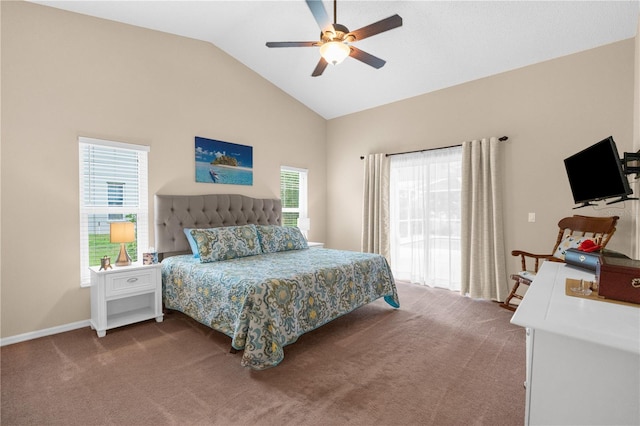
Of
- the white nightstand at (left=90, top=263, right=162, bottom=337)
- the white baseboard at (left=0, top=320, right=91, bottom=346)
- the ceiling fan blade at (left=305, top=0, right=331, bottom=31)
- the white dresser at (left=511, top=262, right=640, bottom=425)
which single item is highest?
the ceiling fan blade at (left=305, top=0, right=331, bottom=31)

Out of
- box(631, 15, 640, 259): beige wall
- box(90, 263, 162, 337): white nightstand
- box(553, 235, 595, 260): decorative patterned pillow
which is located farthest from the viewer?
box(553, 235, 595, 260): decorative patterned pillow

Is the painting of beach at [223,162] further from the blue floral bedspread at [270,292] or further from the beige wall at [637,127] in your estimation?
the beige wall at [637,127]

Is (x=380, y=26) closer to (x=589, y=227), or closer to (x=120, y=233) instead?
(x=589, y=227)

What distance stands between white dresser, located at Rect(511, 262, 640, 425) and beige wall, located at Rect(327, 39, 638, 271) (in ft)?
9.89

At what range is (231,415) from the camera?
1.75 meters

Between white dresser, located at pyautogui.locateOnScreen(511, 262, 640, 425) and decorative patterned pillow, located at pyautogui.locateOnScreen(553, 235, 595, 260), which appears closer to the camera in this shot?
white dresser, located at pyautogui.locateOnScreen(511, 262, 640, 425)

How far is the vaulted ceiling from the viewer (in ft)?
9.53

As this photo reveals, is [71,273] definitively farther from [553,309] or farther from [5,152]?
[553,309]

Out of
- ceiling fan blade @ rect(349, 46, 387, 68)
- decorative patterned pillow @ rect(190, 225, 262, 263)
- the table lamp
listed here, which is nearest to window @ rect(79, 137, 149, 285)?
the table lamp

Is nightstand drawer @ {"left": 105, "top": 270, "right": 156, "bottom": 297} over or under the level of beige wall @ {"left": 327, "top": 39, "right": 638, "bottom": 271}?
under

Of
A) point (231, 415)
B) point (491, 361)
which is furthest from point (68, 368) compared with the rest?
point (491, 361)

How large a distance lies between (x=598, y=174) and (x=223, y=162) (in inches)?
158

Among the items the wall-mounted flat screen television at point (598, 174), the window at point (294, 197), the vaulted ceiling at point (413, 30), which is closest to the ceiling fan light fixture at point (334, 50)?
the vaulted ceiling at point (413, 30)

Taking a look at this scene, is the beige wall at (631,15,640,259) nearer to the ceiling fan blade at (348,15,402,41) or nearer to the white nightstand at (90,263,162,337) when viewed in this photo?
the ceiling fan blade at (348,15,402,41)
